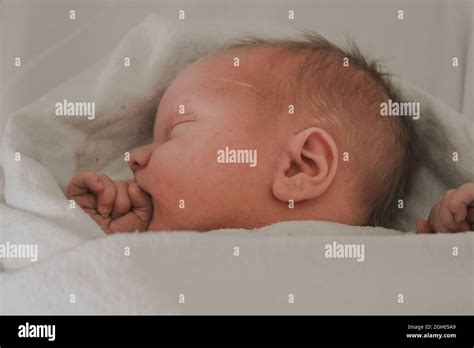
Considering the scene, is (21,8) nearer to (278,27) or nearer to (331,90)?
(278,27)

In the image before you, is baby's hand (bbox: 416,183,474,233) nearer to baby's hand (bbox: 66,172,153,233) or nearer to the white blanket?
the white blanket

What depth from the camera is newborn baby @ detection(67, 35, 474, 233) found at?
69cm

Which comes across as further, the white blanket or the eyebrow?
the eyebrow

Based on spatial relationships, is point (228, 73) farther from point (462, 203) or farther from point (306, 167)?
point (462, 203)

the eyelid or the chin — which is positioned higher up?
the eyelid

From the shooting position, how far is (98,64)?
85 centimetres

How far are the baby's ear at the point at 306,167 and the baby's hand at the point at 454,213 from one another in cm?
12

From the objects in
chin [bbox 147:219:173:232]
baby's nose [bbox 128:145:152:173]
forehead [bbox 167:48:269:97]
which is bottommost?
chin [bbox 147:219:173:232]

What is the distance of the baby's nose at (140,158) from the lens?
724mm

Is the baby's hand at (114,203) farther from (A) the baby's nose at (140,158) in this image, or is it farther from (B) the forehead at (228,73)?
(B) the forehead at (228,73)

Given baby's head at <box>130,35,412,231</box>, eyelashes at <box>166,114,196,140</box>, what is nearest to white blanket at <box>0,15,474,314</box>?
baby's head at <box>130,35,412,231</box>

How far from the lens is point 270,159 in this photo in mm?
697
